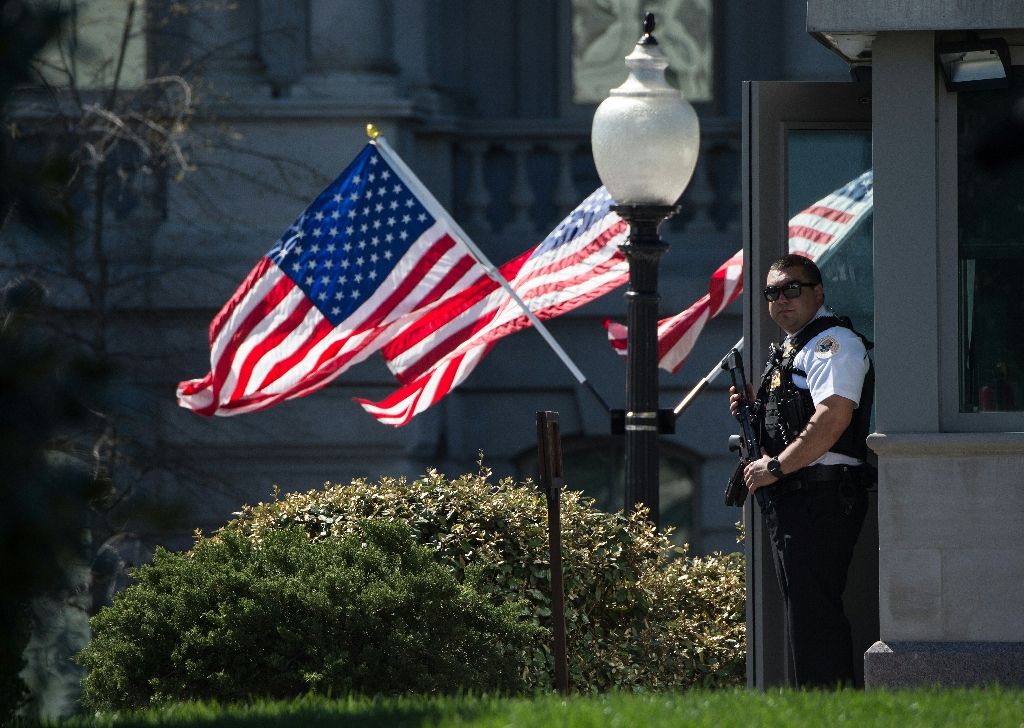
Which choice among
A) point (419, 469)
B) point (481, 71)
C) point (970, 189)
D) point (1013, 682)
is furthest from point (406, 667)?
point (481, 71)

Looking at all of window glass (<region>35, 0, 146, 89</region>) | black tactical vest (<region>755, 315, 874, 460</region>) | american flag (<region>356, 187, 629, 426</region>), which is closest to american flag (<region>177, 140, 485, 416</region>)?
american flag (<region>356, 187, 629, 426</region>)

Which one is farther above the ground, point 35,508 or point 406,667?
point 35,508

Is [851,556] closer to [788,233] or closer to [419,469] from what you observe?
[788,233]

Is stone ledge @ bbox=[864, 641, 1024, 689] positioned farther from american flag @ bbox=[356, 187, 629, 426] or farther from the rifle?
american flag @ bbox=[356, 187, 629, 426]

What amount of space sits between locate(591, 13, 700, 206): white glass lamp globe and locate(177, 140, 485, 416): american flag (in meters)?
1.92

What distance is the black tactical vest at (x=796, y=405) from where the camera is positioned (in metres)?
8.12

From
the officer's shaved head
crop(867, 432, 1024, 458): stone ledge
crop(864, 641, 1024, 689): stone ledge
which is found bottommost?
crop(864, 641, 1024, 689): stone ledge

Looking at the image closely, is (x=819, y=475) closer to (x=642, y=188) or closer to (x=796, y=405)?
(x=796, y=405)

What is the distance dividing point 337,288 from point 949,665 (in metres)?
5.74

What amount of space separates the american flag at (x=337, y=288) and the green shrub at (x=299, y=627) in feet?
13.2

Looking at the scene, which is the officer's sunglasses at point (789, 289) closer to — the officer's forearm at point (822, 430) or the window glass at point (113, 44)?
the officer's forearm at point (822, 430)

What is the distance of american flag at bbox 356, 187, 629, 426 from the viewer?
41.2 ft

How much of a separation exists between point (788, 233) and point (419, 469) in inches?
314

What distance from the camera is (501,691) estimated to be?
27.8 feet
